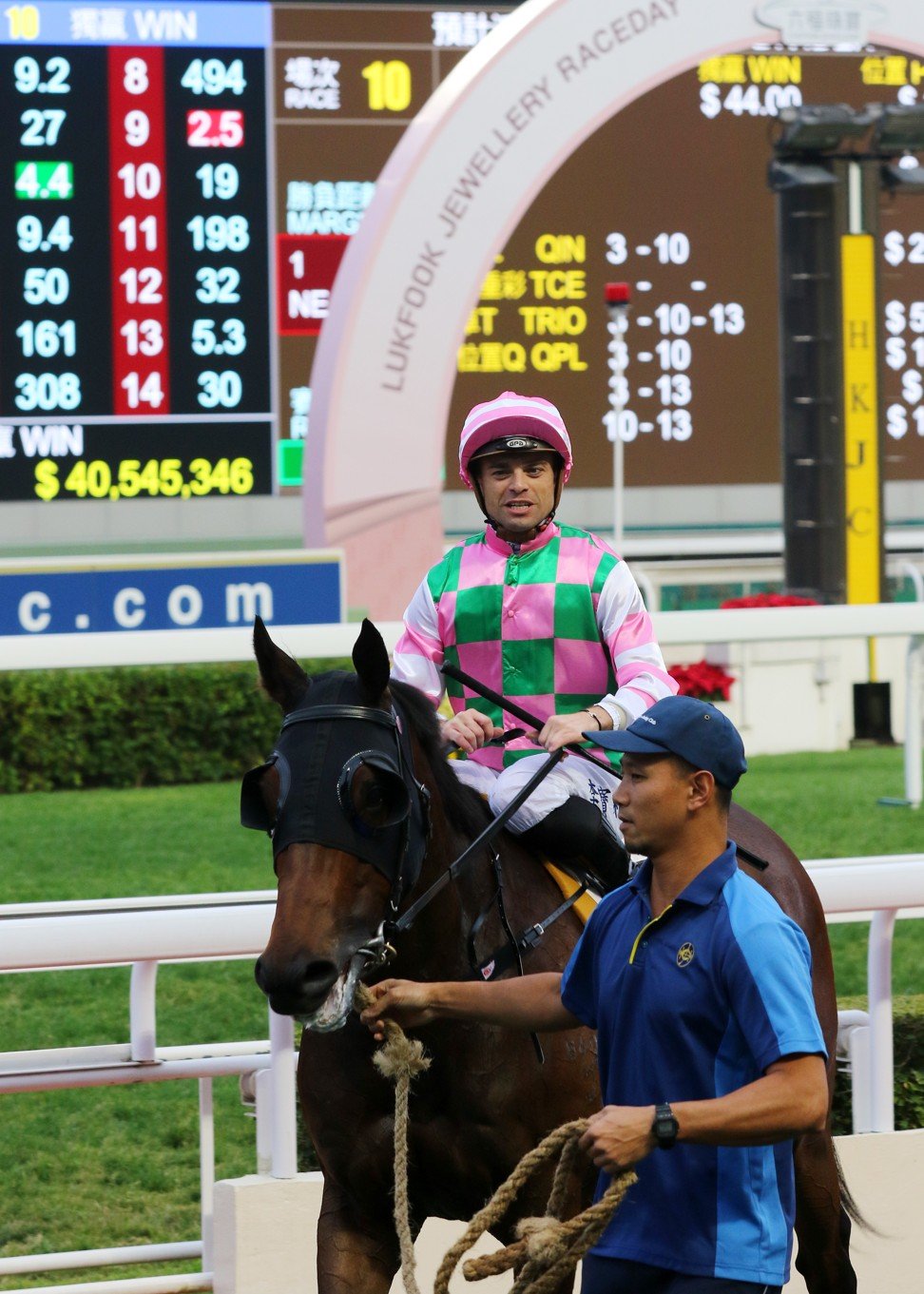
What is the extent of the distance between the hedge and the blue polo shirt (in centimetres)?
744

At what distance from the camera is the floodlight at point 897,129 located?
9.38m

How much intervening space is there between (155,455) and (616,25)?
2.61 metres

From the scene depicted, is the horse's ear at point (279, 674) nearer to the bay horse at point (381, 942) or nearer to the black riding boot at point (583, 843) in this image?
the bay horse at point (381, 942)

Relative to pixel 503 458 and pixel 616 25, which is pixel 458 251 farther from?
pixel 503 458

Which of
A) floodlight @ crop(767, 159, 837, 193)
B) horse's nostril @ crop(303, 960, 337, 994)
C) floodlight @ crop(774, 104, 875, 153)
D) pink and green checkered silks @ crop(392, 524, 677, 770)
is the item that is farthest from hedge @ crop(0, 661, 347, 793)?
horse's nostril @ crop(303, 960, 337, 994)

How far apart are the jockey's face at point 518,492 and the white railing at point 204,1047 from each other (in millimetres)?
673

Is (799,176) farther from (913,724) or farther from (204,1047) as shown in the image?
(204,1047)

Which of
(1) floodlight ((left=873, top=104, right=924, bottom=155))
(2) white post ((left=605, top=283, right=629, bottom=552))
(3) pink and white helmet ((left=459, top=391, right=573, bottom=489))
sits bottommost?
(3) pink and white helmet ((left=459, top=391, right=573, bottom=489))

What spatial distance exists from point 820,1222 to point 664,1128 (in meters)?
1.29

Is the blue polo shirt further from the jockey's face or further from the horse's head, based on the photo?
the jockey's face

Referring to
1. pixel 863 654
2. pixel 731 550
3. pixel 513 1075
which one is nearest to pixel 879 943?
pixel 513 1075

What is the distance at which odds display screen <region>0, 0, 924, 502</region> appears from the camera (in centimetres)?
891

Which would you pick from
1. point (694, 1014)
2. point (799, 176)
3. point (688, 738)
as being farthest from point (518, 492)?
point (799, 176)

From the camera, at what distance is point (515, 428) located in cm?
301
